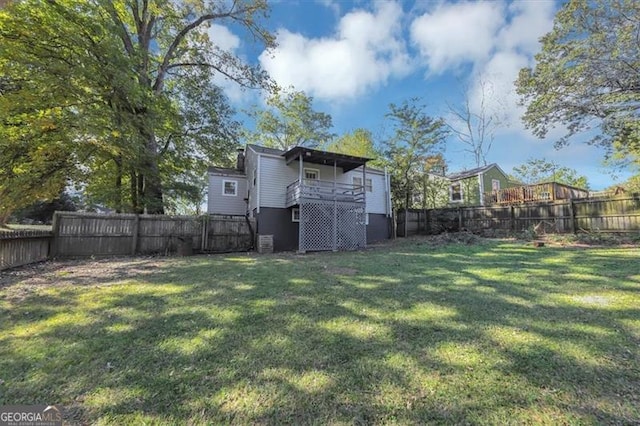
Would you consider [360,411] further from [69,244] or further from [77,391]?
[69,244]

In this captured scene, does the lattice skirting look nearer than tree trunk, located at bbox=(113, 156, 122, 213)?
Yes

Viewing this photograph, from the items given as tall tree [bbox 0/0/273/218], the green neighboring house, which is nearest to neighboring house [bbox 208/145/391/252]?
tall tree [bbox 0/0/273/218]

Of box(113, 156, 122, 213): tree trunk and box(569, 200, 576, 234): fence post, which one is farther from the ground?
box(113, 156, 122, 213): tree trunk

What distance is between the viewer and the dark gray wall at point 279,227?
13.5m

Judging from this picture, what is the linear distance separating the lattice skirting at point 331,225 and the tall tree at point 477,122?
45.2 ft

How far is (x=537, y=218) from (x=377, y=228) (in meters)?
8.16

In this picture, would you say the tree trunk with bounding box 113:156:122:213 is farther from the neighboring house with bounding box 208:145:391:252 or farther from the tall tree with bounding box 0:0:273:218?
the neighboring house with bounding box 208:145:391:252

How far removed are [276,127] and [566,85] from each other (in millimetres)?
20312

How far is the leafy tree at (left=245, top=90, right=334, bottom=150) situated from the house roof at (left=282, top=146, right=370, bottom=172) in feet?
39.3

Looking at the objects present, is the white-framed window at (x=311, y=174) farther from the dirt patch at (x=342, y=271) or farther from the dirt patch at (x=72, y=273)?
the dirt patch at (x=72, y=273)

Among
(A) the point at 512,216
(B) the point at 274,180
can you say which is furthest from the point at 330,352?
(A) the point at 512,216

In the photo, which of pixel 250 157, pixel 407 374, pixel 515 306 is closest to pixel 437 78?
pixel 250 157

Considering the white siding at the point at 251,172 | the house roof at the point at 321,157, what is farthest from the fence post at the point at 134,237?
the house roof at the point at 321,157
